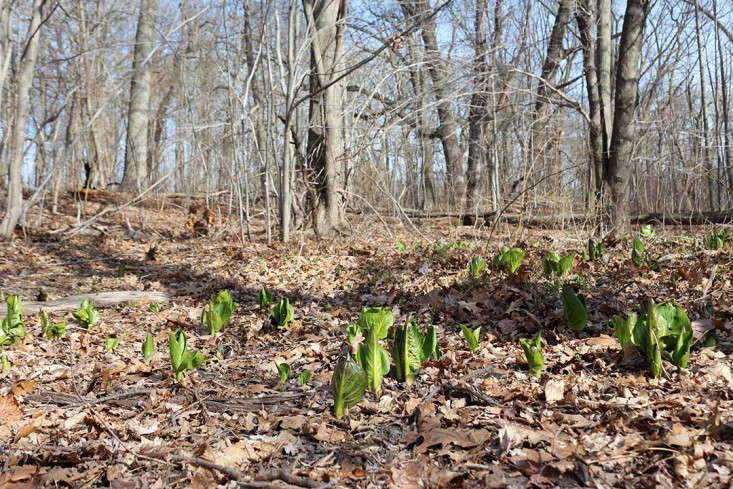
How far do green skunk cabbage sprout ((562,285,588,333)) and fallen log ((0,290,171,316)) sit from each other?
3.68 meters

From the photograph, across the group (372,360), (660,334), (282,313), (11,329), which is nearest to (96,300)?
(11,329)

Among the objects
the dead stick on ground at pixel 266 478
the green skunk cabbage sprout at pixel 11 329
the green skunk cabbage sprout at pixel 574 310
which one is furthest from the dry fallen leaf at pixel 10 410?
the green skunk cabbage sprout at pixel 574 310

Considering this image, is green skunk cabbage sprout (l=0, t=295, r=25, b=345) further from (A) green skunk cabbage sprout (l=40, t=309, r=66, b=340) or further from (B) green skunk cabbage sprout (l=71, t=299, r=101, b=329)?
(B) green skunk cabbage sprout (l=71, t=299, r=101, b=329)

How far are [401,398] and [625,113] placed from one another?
557 centimetres

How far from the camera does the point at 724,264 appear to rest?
4.20m

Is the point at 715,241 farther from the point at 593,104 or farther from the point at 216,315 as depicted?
the point at 216,315

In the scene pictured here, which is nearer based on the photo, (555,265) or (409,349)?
(409,349)

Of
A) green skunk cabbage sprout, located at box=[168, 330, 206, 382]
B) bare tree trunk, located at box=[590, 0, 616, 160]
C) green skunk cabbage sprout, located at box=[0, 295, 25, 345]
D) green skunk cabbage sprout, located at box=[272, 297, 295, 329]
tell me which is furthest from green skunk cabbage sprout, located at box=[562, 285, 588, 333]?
bare tree trunk, located at box=[590, 0, 616, 160]

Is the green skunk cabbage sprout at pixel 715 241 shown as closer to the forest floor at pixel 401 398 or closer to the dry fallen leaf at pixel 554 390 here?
the forest floor at pixel 401 398

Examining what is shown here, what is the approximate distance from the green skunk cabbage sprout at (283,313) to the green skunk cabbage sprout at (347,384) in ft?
5.46

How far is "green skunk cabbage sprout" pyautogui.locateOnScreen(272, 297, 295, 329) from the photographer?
3.80 metres

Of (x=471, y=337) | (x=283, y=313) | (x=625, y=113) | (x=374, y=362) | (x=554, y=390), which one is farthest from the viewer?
(x=625, y=113)

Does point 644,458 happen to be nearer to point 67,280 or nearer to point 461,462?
point 461,462

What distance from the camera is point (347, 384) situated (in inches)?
84.4
